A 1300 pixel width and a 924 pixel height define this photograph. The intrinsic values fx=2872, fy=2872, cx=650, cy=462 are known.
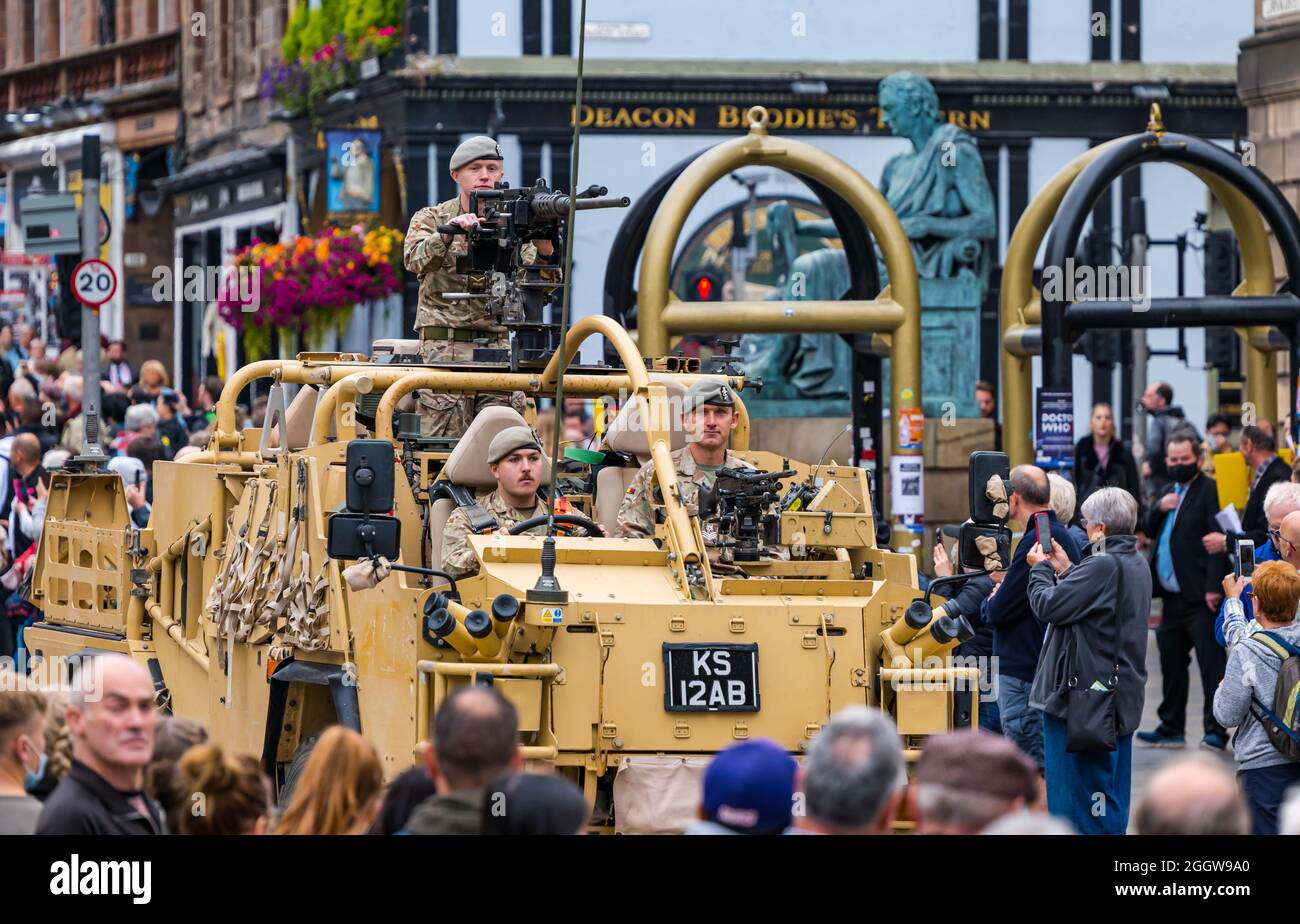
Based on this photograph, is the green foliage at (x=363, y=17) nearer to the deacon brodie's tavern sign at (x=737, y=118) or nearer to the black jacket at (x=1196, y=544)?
the deacon brodie's tavern sign at (x=737, y=118)

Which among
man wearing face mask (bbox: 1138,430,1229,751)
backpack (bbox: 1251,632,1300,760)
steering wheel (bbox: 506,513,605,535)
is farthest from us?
man wearing face mask (bbox: 1138,430,1229,751)

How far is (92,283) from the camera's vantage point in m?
19.8

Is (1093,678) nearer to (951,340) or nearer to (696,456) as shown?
(696,456)

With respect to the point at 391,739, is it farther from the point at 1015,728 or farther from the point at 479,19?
the point at 479,19

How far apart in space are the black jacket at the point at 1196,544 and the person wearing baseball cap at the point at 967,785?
1024 centimetres

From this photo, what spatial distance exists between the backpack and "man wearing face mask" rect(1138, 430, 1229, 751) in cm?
575

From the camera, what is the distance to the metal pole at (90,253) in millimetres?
19541

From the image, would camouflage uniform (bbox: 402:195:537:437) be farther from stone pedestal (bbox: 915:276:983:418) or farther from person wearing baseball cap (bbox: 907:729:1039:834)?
stone pedestal (bbox: 915:276:983:418)

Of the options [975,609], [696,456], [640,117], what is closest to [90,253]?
[696,456]

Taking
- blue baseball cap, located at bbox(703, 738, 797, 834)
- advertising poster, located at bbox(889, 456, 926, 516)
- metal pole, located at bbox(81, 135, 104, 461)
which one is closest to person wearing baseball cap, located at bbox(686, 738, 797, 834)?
blue baseball cap, located at bbox(703, 738, 797, 834)

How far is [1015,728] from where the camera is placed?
13445mm

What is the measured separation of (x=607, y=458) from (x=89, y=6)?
129ft

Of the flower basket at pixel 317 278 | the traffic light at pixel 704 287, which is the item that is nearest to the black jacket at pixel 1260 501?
the flower basket at pixel 317 278

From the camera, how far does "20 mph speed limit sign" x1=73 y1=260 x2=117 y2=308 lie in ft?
64.6
